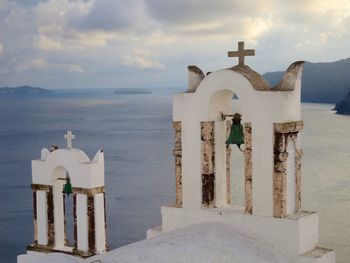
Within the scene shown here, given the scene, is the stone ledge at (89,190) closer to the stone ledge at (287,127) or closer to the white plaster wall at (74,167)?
the white plaster wall at (74,167)

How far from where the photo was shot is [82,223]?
1245cm

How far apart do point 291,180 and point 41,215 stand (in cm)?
576

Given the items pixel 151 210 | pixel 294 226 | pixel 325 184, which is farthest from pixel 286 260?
pixel 325 184

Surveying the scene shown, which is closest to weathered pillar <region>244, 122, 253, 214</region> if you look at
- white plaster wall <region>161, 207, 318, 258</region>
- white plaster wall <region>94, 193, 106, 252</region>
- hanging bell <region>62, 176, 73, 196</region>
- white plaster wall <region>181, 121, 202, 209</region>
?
white plaster wall <region>161, 207, 318, 258</region>

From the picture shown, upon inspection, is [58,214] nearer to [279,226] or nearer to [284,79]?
[279,226]

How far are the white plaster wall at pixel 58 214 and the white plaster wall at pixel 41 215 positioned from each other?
8.9 inches

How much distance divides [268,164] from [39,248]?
587 centimetres

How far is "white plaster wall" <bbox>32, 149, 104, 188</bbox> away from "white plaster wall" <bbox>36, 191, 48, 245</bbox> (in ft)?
1.03

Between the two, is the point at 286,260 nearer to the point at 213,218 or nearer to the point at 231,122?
the point at 213,218

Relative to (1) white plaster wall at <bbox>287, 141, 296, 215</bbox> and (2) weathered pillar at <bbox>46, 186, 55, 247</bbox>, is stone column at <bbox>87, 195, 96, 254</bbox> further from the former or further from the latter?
(1) white plaster wall at <bbox>287, 141, 296, 215</bbox>

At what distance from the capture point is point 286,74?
9.64m

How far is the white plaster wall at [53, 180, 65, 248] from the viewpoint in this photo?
12.9 m

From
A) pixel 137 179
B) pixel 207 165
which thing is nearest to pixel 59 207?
pixel 207 165

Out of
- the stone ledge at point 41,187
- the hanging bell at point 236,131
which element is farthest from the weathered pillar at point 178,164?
the stone ledge at point 41,187
